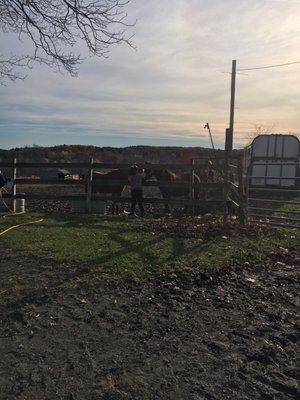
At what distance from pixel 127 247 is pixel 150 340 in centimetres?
427

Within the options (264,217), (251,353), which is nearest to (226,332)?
(251,353)

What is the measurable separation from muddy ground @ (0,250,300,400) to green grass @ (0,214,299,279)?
642 mm

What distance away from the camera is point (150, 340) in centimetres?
490

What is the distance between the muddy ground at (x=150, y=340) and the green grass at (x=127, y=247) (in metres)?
0.64

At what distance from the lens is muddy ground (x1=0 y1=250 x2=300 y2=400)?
3.96 metres

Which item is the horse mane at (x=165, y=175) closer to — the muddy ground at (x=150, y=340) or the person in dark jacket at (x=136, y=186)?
the person in dark jacket at (x=136, y=186)

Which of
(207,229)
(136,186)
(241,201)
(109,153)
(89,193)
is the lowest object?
(207,229)

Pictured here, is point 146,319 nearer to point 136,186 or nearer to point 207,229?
point 207,229

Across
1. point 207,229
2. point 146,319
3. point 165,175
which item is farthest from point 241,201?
point 146,319

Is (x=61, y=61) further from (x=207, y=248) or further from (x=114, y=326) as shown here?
(x=114, y=326)

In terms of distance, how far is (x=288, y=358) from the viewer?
465 cm

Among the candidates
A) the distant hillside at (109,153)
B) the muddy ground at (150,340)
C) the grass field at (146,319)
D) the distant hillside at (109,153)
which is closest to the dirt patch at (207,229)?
the grass field at (146,319)

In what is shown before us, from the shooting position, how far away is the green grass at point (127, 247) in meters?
7.77

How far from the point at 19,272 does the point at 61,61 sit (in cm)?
430
